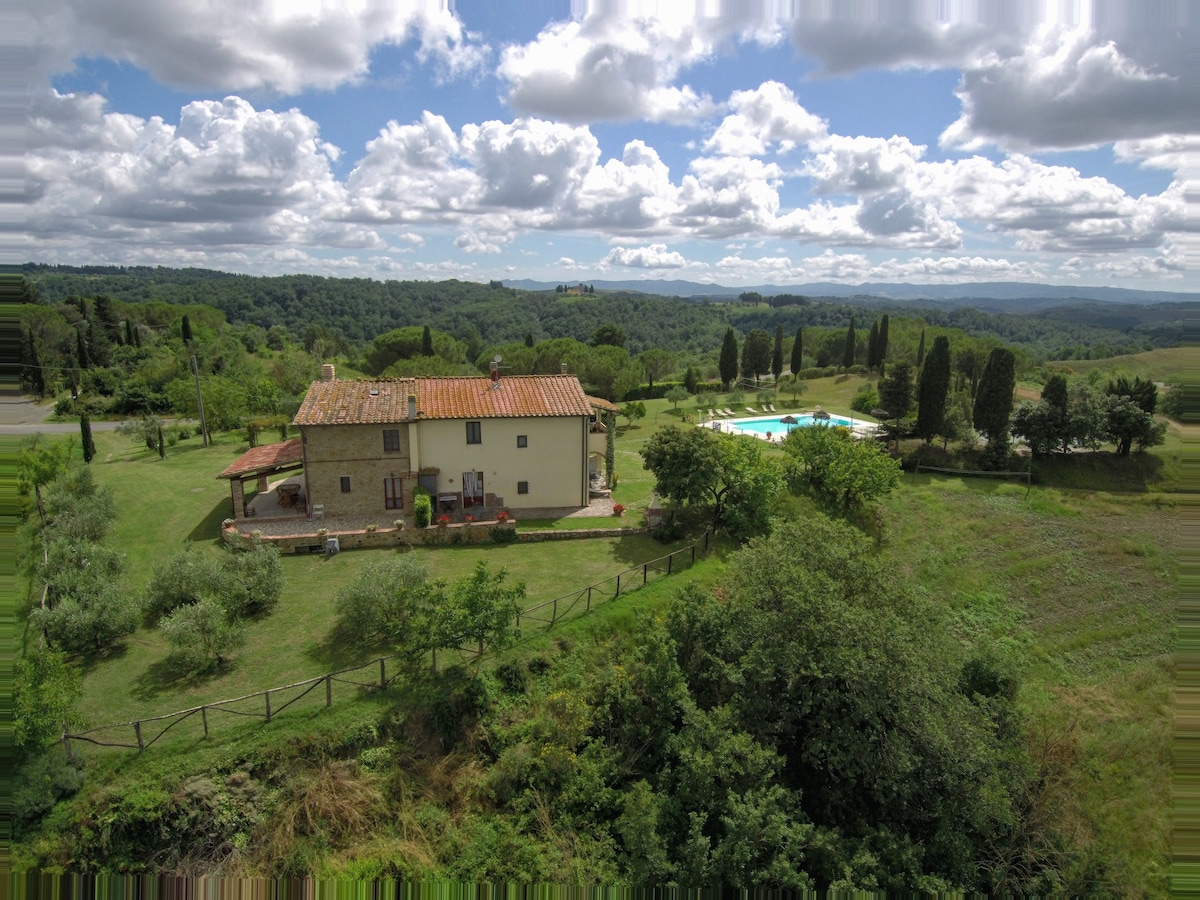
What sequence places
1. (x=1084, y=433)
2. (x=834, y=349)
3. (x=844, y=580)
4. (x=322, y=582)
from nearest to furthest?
(x=844, y=580) < (x=322, y=582) < (x=1084, y=433) < (x=834, y=349)

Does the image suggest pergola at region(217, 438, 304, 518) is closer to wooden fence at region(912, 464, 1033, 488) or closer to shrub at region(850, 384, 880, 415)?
wooden fence at region(912, 464, 1033, 488)

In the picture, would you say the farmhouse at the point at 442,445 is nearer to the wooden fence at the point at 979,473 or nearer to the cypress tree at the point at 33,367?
the wooden fence at the point at 979,473

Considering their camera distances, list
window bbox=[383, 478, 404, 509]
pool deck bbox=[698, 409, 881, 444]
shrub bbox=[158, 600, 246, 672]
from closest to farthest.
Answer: shrub bbox=[158, 600, 246, 672]
window bbox=[383, 478, 404, 509]
pool deck bbox=[698, 409, 881, 444]

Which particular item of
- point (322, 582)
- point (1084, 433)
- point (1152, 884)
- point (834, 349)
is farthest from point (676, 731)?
point (834, 349)

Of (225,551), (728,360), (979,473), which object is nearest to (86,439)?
(225,551)

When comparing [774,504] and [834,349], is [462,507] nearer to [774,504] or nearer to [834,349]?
[774,504]

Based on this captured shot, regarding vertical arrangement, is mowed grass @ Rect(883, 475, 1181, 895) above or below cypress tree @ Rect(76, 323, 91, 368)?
below

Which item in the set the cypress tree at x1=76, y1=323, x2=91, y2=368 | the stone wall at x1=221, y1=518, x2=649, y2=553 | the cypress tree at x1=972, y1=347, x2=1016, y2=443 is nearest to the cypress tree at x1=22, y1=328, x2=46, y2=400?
the cypress tree at x1=76, y1=323, x2=91, y2=368
